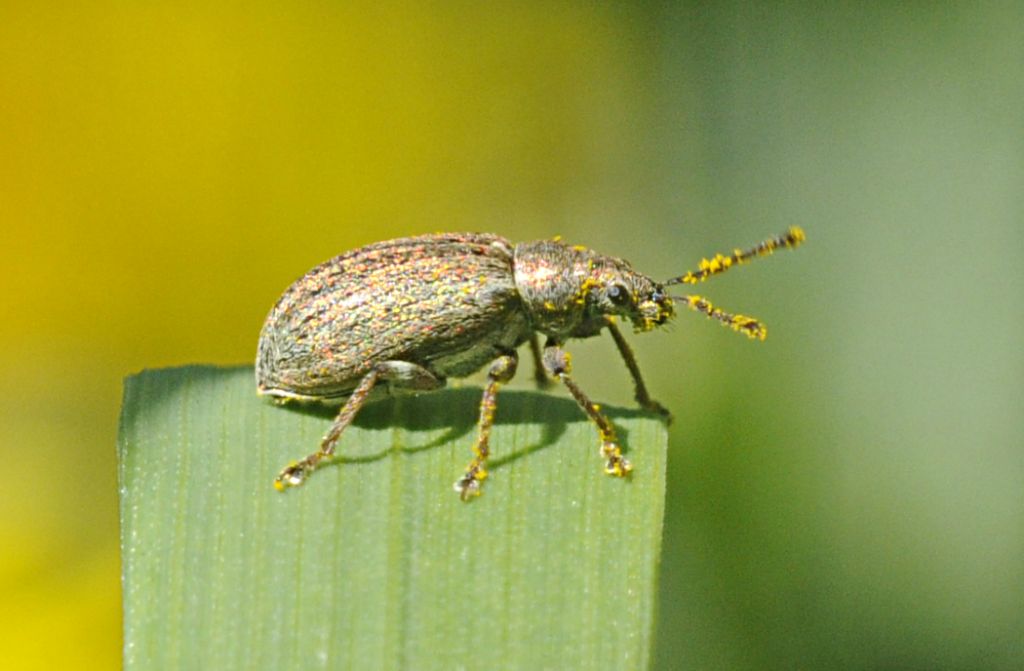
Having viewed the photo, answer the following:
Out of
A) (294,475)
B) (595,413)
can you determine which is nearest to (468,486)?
(294,475)

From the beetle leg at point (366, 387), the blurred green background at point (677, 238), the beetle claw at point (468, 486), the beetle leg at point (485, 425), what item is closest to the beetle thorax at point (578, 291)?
the beetle leg at point (485, 425)

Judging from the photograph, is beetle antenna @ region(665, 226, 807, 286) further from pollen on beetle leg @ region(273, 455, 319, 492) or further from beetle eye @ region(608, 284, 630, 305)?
pollen on beetle leg @ region(273, 455, 319, 492)

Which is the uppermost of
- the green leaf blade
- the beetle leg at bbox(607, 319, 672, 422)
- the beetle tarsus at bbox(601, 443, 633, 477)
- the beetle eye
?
the beetle eye

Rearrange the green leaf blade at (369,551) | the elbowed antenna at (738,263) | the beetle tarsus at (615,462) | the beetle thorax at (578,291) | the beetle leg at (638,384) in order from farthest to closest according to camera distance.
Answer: the beetle leg at (638,384)
the beetle thorax at (578,291)
the elbowed antenna at (738,263)
the beetle tarsus at (615,462)
the green leaf blade at (369,551)

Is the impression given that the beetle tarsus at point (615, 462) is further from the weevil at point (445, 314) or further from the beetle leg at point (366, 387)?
the beetle leg at point (366, 387)

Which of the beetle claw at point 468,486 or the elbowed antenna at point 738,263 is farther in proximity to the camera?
the elbowed antenna at point 738,263

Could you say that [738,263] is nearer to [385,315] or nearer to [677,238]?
[385,315]

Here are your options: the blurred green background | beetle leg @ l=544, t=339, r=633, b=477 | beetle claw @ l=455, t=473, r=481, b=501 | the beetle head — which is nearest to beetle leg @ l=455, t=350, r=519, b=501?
beetle claw @ l=455, t=473, r=481, b=501
